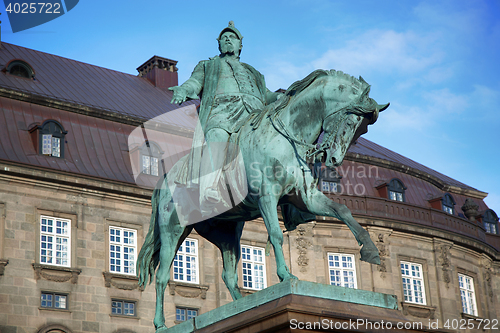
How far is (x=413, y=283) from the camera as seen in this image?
1458 inches

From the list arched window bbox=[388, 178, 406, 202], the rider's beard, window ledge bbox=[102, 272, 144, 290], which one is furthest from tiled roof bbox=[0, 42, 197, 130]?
the rider's beard

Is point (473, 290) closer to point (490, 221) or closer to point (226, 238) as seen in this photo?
point (490, 221)

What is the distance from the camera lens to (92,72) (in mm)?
37781

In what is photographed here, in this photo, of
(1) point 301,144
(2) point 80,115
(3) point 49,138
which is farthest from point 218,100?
(2) point 80,115

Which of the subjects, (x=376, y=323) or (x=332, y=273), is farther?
(x=332, y=273)

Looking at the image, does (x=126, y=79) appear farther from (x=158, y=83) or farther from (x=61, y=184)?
(x=61, y=184)

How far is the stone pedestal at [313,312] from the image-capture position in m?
9.49

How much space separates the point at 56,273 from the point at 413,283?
50.1ft

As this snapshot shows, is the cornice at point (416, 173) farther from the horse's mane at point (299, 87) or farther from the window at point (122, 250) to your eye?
the horse's mane at point (299, 87)

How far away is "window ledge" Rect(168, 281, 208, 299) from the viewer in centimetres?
3136

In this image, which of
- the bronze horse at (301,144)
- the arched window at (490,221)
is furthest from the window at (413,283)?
the bronze horse at (301,144)

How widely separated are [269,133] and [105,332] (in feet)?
64.9

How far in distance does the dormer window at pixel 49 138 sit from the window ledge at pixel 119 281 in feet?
14.4

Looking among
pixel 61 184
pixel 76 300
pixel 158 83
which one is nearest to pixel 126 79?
pixel 158 83
